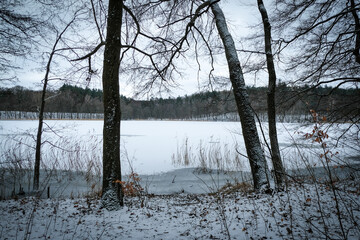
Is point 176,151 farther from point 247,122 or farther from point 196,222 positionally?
point 196,222

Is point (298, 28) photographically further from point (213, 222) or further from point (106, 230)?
point (106, 230)

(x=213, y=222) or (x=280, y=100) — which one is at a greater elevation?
(x=280, y=100)

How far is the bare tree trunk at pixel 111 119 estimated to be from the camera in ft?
9.09

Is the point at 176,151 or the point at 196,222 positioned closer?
the point at 196,222

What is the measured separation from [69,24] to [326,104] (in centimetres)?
731

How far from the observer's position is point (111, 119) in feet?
9.09

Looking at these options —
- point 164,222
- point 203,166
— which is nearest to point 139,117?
point 203,166

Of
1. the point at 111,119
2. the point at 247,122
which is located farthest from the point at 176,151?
the point at 111,119

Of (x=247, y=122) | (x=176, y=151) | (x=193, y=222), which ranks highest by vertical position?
(x=247, y=122)

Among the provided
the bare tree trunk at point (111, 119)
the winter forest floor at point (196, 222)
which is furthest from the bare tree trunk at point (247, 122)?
the bare tree trunk at point (111, 119)

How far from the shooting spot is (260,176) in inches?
132

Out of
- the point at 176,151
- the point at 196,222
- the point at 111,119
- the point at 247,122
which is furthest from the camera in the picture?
the point at 176,151

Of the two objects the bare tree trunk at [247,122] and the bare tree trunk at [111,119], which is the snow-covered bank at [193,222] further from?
the bare tree trunk at [247,122]

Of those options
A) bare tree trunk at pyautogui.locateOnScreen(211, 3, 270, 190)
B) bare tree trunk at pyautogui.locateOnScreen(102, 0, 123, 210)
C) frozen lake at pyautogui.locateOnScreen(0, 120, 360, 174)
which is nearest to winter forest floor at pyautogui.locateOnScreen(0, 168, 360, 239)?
bare tree trunk at pyautogui.locateOnScreen(102, 0, 123, 210)
